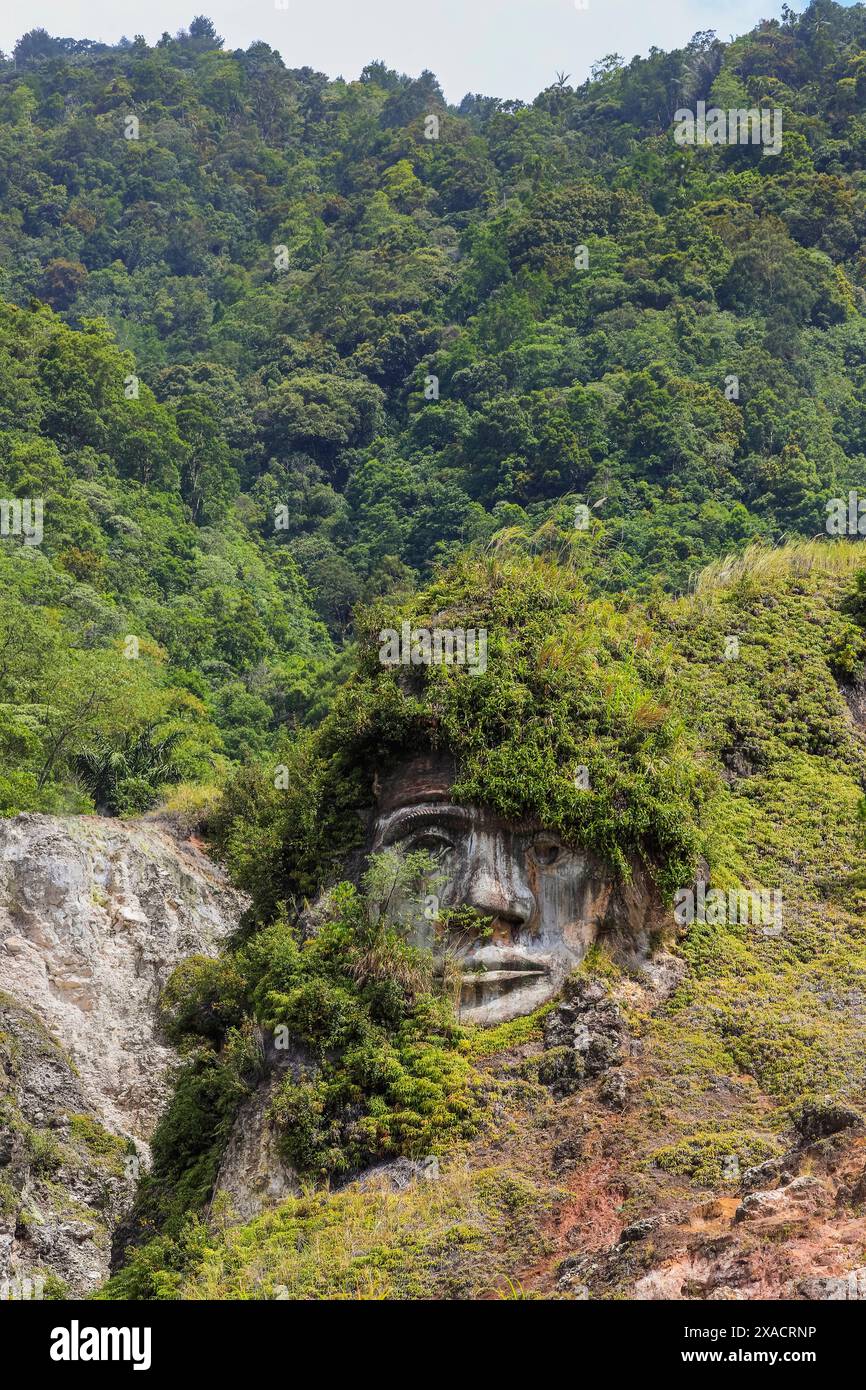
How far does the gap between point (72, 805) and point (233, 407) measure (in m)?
39.4

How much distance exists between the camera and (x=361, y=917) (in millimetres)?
15945

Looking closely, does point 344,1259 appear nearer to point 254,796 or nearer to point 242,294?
point 254,796

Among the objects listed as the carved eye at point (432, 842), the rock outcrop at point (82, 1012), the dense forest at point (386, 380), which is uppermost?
the dense forest at point (386, 380)

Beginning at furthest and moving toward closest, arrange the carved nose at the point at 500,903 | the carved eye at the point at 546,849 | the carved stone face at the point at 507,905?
1. the carved eye at the point at 546,849
2. the carved nose at the point at 500,903
3. the carved stone face at the point at 507,905

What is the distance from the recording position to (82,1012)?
2297 cm

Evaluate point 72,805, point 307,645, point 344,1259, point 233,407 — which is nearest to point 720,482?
point 307,645

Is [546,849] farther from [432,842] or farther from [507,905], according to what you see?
[432,842]

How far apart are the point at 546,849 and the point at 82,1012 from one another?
31.1ft

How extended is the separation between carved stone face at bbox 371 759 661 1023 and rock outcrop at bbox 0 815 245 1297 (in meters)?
4.54

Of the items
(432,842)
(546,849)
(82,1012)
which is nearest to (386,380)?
(82,1012)

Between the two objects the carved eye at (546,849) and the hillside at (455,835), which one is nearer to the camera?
the hillside at (455,835)

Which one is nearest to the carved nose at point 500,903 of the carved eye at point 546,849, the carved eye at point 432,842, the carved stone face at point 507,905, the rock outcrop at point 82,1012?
the carved stone face at point 507,905

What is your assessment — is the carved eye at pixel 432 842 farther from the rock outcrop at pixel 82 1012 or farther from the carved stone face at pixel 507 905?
the rock outcrop at pixel 82 1012

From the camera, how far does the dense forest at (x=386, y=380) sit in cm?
4216
